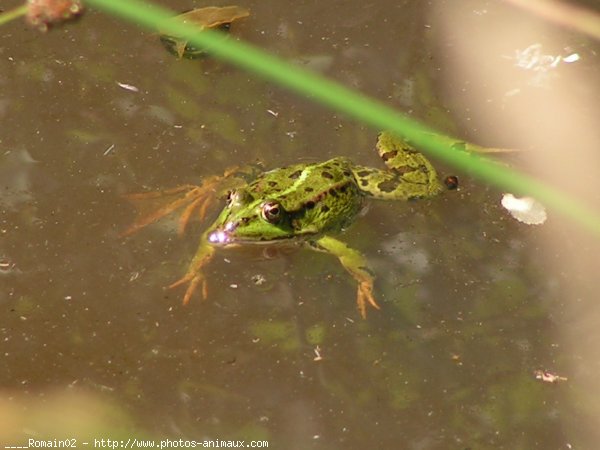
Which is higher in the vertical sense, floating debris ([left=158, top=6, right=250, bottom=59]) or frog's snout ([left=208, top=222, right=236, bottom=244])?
floating debris ([left=158, top=6, right=250, bottom=59])

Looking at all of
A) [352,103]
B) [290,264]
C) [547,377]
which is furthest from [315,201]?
[547,377]

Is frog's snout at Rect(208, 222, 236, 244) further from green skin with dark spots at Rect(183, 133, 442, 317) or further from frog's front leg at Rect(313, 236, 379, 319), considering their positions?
frog's front leg at Rect(313, 236, 379, 319)

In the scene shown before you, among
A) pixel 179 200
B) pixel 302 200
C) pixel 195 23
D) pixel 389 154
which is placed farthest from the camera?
pixel 195 23

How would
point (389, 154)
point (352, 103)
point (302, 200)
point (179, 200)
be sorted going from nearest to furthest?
point (302, 200) → point (179, 200) → point (389, 154) → point (352, 103)

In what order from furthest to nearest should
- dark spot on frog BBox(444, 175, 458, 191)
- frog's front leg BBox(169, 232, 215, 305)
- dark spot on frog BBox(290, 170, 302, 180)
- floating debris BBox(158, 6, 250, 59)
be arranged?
1. floating debris BBox(158, 6, 250, 59)
2. dark spot on frog BBox(444, 175, 458, 191)
3. dark spot on frog BBox(290, 170, 302, 180)
4. frog's front leg BBox(169, 232, 215, 305)

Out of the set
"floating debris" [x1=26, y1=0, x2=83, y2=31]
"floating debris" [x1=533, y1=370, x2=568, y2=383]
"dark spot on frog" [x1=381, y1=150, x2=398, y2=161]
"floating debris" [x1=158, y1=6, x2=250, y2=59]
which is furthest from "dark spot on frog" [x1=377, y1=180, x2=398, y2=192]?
"floating debris" [x1=26, y1=0, x2=83, y2=31]

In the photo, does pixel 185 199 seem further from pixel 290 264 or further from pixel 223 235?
pixel 290 264

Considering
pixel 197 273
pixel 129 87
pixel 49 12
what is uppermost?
pixel 49 12

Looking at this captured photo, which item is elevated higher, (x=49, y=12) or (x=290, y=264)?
(x=49, y=12)
